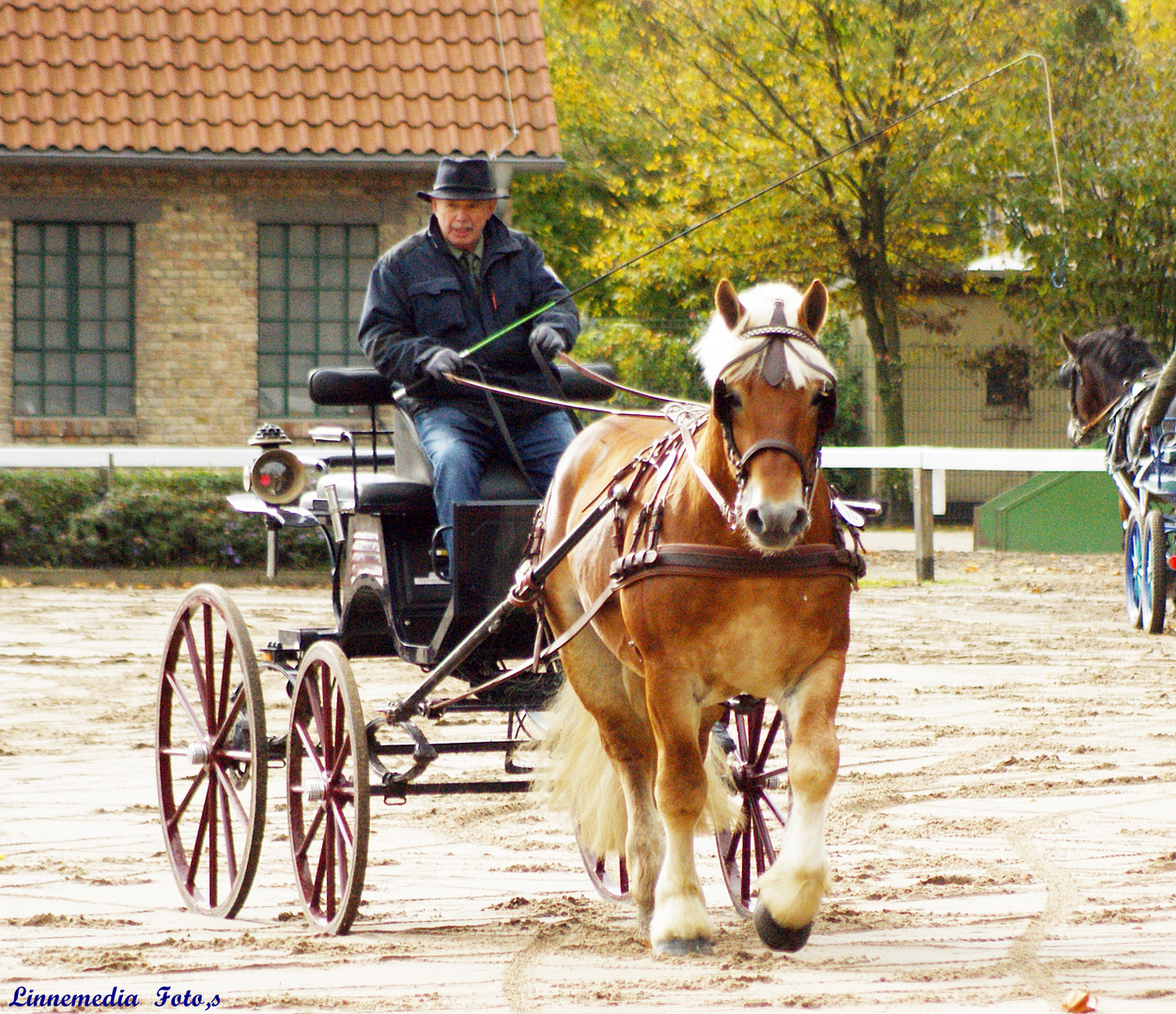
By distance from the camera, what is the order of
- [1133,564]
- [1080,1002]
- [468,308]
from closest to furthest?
[1080,1002], [468,308], [1133,564]

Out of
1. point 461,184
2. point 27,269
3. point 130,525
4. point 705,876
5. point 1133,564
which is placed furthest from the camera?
point 27,269

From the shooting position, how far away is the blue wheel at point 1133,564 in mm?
12797

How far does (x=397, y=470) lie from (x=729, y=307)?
2512 millimetres

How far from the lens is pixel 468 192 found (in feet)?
20.5

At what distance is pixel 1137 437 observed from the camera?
12.8 meters

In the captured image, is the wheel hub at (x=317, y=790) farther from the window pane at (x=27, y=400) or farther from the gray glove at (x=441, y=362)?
the window pane at (x=27, y=400)

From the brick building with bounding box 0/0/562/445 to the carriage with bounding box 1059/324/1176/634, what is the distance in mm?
6466

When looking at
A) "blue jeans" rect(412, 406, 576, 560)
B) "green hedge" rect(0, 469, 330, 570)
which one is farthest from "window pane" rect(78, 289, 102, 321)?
"blue jeans" rect(412, 406, 576, 560)

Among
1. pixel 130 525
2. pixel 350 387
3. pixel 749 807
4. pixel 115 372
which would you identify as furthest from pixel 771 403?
pixel 115 372

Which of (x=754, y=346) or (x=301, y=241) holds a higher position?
(x=301, y=241)

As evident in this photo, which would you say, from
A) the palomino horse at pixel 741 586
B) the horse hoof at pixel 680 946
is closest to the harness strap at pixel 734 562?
the palomino horse at pixel 741 586

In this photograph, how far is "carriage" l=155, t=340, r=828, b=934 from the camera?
519 centimetres

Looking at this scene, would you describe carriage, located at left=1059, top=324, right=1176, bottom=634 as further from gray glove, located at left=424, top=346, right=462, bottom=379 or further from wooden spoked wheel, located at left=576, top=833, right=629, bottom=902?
wooden spoked wheel, located at left=576, top=833, right=629, bottom=902

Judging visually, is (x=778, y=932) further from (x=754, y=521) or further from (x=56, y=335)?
(x=56, y=335)
